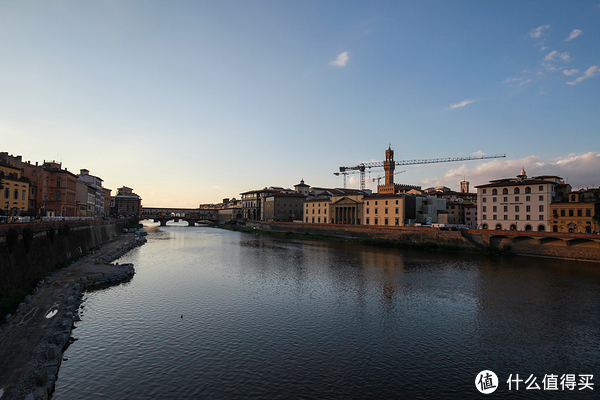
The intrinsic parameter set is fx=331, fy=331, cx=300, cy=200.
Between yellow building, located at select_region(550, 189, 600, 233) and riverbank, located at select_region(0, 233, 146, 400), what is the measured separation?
2613 inches

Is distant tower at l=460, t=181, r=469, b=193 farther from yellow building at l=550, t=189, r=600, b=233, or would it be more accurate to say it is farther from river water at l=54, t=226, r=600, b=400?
river water at l=54, t=226, r=600, b=400

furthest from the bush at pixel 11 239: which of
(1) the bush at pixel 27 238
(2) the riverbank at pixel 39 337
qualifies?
(2) the riverbank at pixel 39 337

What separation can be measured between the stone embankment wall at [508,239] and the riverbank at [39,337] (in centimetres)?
5587

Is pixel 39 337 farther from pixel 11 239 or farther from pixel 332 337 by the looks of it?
pixel 332 337

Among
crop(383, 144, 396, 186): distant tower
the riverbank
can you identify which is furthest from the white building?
crop(383, 144, 396, 186): distant tower

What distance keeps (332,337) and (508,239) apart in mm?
47130

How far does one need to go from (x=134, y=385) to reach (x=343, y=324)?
12360 mm

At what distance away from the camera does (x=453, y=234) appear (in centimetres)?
6038

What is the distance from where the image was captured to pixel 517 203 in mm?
61906

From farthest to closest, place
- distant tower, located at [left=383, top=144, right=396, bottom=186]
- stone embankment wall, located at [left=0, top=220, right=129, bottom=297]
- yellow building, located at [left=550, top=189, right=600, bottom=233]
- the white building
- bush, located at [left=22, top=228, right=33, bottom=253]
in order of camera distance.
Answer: distant tower, located at [left=383, top=144, right=396, bottom=186]
the white building
yellow building, located at [left=550, top=189, right=600, bottom=233]
bush, located at [left=22, top=228, right=33, bottom=253]
stone embankment wall, located at [left=0, top=220, right=129, bottom=297]

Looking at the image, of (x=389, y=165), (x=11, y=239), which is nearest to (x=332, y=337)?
(x=11, y=239)

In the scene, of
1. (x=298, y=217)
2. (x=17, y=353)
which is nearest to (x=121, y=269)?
(x=17, y=353)

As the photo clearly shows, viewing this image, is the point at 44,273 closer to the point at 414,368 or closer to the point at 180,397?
the point at 180,397

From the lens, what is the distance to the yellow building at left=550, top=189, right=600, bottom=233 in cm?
5134
